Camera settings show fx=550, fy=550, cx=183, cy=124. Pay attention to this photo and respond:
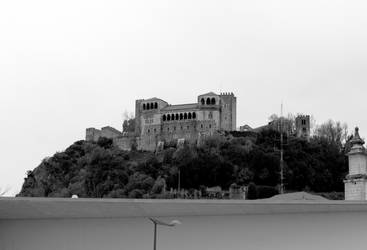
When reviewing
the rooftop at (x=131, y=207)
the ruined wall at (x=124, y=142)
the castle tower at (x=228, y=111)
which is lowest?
the rooftop at (x=131, y=207)

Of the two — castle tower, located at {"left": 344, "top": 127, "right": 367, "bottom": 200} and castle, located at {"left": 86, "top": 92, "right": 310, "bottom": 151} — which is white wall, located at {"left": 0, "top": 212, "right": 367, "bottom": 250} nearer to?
castle tower, located at {"left": 344, "top": 127, "right": 367, "bottom": 200}

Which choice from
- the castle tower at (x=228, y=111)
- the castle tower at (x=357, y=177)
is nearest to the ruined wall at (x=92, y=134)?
the castle tower at (x=228, y=111)

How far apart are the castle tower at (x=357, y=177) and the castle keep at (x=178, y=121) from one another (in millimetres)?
60376

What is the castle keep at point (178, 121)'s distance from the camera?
272ft

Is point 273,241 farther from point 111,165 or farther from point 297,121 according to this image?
point 297,121

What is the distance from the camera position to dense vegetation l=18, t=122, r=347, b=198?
194ft

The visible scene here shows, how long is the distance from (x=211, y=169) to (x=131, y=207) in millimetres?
55881

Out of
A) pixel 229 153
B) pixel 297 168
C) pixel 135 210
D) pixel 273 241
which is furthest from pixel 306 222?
pixel 229 153

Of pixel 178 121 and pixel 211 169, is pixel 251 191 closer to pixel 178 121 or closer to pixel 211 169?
pixel 211 169

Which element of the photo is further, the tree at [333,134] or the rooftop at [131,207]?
the tree at [333,134]

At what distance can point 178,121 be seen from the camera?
8475 cm

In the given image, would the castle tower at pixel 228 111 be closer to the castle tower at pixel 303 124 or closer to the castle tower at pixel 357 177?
the castle tower at pixel 303 124

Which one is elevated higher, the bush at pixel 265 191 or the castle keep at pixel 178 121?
the castle keep at pixel 178 121

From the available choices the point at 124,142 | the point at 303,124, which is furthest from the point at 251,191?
the point at 124,142
